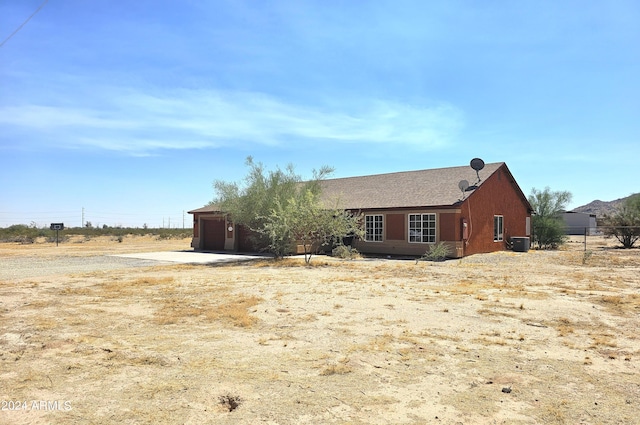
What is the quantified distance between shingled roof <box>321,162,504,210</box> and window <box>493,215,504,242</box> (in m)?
3.00

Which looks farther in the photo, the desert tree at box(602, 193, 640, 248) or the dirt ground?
the desert tree at box(602, 193, 640, 248)

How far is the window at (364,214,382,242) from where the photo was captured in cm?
2607

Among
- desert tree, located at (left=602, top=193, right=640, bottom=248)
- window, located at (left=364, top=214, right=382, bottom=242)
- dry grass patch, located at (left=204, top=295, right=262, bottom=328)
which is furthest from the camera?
desert tree, located at (left=602, top=193, right=640, bottom=248)

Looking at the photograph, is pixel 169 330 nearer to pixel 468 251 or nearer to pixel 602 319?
pixel 602 319

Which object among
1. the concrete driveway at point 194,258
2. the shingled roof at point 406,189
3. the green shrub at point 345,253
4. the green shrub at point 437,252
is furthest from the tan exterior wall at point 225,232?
the green shrub at point 437,252

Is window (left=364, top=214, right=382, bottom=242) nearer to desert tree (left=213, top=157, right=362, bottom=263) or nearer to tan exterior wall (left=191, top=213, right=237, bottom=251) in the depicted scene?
desert tree (left=213, top=157, right=362, bottom=263)

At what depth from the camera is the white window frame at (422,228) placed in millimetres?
23875

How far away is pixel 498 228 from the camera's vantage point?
27.2m

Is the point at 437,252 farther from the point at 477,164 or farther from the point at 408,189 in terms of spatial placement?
the point at 477,164

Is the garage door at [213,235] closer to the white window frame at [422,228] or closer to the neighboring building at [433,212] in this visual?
the neighboring building at [433,212]

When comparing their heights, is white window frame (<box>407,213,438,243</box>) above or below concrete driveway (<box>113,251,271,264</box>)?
above

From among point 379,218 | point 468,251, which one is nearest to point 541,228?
point 468,251

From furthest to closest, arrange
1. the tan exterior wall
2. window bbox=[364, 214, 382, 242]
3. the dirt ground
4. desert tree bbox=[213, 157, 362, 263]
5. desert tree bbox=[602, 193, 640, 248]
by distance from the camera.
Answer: desert tree bbox=[602, 193, 640, 248] < the tan exterior wall < window bbox=[364, 214, 382, 242] < desert tree bbox=[213, 157, 362, 263] < the dirt ground

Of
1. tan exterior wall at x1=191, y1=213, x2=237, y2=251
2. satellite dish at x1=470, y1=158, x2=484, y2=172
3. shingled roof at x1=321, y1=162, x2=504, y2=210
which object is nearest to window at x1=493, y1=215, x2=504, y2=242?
shingled roof at x1=321, y1=162, x2=504, y2=210
